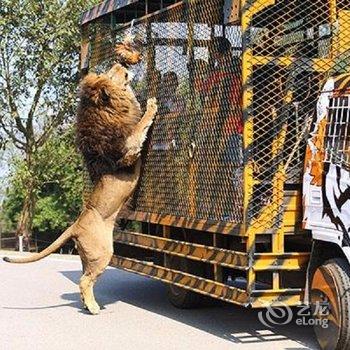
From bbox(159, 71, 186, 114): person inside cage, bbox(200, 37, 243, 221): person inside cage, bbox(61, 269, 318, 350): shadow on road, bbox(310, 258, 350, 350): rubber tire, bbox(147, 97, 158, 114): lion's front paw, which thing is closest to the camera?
bbox(310, 258, 350, 350): rubber tire

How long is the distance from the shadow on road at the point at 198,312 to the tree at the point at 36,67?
9.43 meters

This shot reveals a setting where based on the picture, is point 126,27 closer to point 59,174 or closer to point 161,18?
point 161,18

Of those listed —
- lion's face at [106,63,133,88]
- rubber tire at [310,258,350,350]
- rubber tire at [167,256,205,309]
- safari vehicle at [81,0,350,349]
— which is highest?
lion's face at [106,63,133,88]

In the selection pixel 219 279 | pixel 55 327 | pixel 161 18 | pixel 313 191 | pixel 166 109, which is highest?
pixel 161 18

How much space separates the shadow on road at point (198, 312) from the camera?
739cm

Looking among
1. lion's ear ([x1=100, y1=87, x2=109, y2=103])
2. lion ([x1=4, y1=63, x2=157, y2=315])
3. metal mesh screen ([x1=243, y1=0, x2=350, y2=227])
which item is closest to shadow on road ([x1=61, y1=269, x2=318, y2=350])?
lion ([x1=4, y1=63, x2=157, y2=315])

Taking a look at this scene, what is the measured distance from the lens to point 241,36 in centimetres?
682

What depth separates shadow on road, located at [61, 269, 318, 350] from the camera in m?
7.39

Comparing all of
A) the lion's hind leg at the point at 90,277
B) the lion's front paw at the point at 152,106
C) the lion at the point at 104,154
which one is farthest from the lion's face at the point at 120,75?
the lion's hind leg at the point at 90,277

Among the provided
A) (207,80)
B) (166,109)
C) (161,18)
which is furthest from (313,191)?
(161,18)

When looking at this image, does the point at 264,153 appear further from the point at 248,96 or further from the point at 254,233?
the point at 254,233

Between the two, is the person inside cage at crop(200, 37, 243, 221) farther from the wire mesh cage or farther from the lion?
the lion

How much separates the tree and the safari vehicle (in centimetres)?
1262

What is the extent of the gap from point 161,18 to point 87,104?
1.22m
